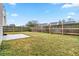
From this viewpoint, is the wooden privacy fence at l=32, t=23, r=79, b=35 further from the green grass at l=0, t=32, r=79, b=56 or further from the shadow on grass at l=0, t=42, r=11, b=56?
the shadow on grass at l=0, t=42, r=11, b=56

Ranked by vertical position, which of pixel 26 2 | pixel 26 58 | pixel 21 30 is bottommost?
pixel 26 58

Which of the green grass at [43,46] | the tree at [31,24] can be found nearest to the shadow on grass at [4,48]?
the green grass at [43,46]

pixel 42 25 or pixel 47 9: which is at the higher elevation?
pixel 47 9

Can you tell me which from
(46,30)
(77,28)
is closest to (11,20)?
(46,30)

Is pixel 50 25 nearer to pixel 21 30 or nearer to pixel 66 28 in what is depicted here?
pixel 66 28

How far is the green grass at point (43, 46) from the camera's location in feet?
8.55

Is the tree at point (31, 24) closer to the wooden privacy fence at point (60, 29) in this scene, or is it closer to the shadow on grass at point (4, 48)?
the wooden privacy fence at point (60, 29)

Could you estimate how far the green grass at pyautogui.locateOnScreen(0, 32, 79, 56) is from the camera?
2.61m

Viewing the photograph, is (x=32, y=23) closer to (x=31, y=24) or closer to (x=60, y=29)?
(x=31, y=24)

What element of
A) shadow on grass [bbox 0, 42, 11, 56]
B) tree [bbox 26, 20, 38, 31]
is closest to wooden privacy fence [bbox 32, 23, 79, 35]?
tree [bbox 26, 20, 38, 31]

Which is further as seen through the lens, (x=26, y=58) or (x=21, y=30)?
(x=21, y=30)

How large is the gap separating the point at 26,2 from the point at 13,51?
31.5 inches

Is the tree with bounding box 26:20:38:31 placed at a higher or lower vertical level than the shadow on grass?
higher

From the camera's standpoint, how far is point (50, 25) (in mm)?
2717
